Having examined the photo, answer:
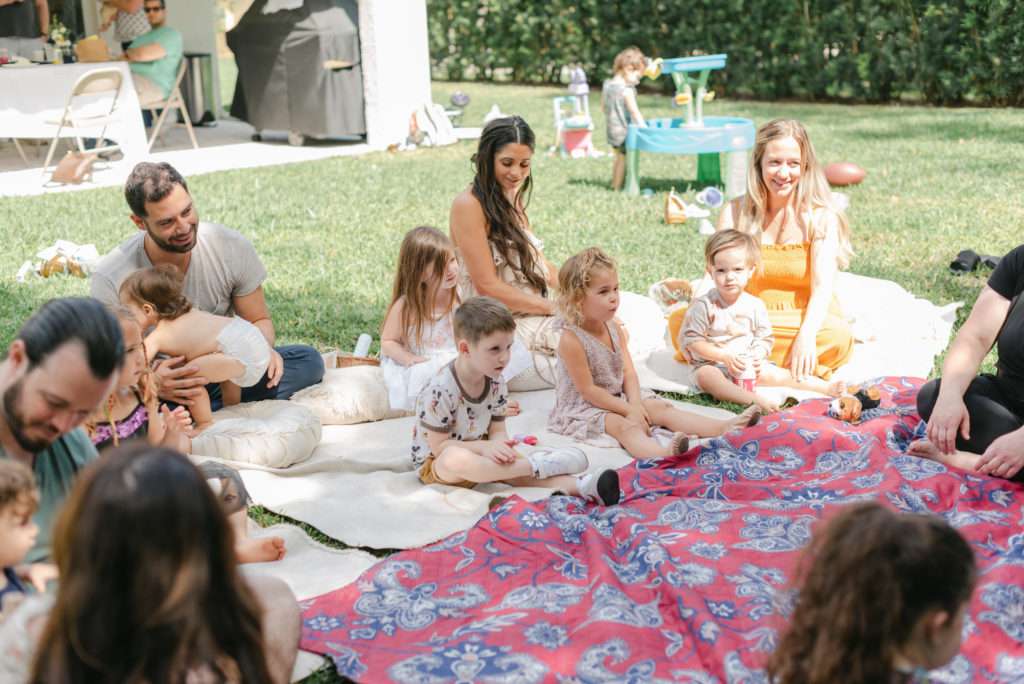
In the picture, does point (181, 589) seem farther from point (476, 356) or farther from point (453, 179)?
point (453, 179)

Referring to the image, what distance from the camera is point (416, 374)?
462cm

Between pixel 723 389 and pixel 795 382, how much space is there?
0.36 meters

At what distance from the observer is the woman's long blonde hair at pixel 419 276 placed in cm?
465

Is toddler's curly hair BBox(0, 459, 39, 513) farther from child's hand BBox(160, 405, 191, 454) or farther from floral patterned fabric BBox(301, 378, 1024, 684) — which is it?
child's hand BBox(160, 405, 191, 454)

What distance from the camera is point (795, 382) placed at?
4867mm

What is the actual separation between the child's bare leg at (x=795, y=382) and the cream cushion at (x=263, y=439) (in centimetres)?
222

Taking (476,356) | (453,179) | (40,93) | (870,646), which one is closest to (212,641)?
(870,646)

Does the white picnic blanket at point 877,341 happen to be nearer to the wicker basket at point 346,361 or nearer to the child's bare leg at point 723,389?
the child's bare leg at point 723,389

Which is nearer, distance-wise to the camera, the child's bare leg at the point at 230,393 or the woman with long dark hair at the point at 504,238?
the child's bare leg at the point at 230,393

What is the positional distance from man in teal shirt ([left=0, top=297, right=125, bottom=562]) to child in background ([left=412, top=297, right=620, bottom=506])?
5.31 feet

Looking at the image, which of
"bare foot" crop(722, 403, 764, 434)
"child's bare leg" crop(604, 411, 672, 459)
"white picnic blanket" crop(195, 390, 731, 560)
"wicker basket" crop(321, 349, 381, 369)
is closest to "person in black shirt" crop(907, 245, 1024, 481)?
"bare foot" crop(722, 403, 764, 434)

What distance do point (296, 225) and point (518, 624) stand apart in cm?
640

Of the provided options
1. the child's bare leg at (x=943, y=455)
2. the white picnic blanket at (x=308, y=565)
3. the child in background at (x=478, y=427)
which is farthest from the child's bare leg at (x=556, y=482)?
the child's bare leg at (x=943, y=455)

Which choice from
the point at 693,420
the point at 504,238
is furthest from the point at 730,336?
the point at 504,238
